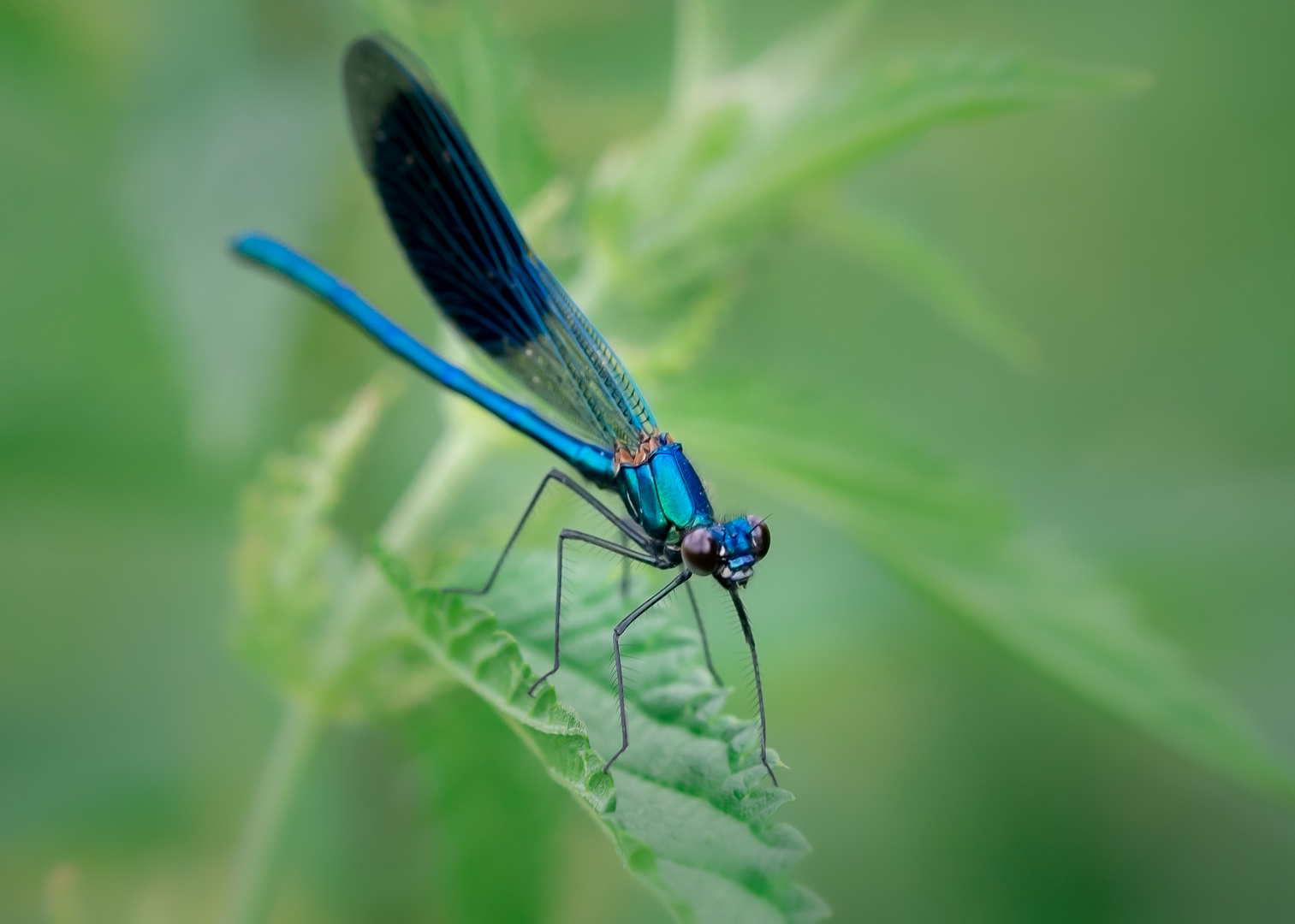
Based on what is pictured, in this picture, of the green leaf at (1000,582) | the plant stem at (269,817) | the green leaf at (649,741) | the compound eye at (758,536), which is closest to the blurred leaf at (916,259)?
the green leaf at (1000,582)

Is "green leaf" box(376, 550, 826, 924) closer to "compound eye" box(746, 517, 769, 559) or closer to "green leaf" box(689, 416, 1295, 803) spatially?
"compound eye" box(746, 517, 769, 559)

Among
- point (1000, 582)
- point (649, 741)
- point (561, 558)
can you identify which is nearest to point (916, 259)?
point (1000, 582)

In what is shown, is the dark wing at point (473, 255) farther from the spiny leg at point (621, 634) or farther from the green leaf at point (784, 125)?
the spiny leg at point (621, 634)

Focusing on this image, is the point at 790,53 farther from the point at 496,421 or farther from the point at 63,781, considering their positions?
the point at 63,781

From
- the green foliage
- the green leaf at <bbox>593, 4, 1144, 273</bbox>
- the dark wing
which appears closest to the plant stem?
the green foliage

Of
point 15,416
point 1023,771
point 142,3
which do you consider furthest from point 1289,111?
point 15,416
